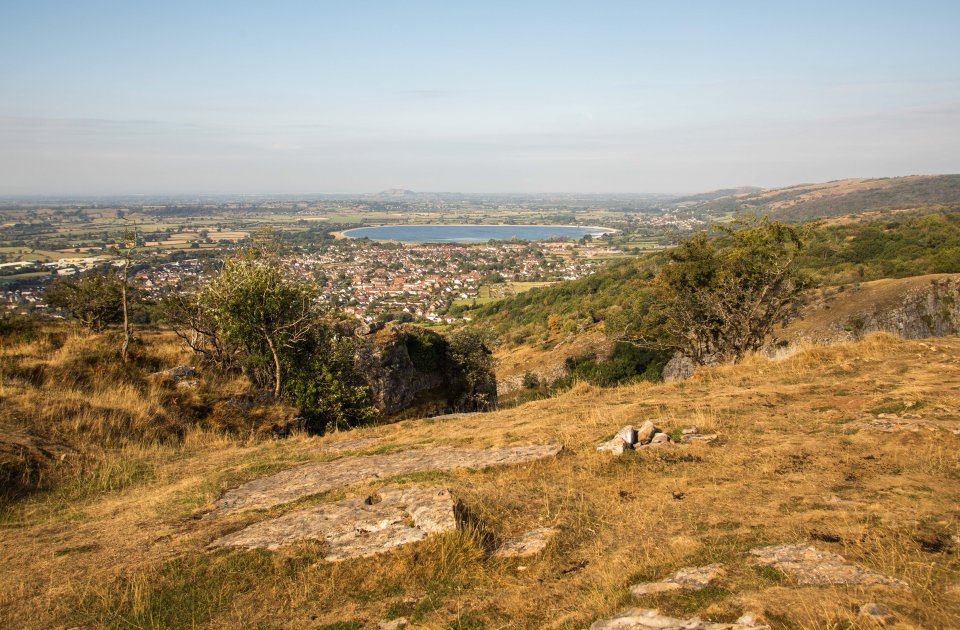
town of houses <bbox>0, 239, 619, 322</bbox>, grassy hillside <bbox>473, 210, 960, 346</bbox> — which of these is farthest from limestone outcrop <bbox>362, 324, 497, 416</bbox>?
town of houses <bbox>0, 239, 619, 322</bbox>

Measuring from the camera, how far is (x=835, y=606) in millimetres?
3586

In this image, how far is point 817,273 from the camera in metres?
37.1

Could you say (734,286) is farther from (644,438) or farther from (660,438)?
(644,438)

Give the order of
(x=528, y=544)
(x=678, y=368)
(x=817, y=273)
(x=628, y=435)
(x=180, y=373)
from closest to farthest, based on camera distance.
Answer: (x=528, y=544) < (x=628, y=435) < (x=180, y=373) < (x=678, y=368) < (x=817, y=273)

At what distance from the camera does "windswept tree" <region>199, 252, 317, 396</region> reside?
46.9ft

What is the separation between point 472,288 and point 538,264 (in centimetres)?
3146

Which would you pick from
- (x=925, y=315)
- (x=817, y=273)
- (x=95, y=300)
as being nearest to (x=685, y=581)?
(x=95, y=300)

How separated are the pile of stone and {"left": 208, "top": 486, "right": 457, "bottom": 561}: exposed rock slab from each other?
3253 mm

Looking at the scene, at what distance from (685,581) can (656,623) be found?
2.69ft

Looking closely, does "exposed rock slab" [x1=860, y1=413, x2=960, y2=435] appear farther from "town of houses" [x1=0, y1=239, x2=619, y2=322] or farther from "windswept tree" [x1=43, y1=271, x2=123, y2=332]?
"town of houses" [x1=0, y1=239, x2=619, y2=322]

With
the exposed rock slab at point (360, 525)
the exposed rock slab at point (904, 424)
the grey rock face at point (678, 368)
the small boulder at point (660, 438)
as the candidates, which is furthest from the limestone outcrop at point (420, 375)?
the exposed rock slab at point (904, 424)

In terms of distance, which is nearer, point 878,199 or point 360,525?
point 360,525

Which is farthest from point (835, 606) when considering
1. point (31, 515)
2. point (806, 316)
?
point (806, 316)

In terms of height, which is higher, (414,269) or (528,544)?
(528,544)
